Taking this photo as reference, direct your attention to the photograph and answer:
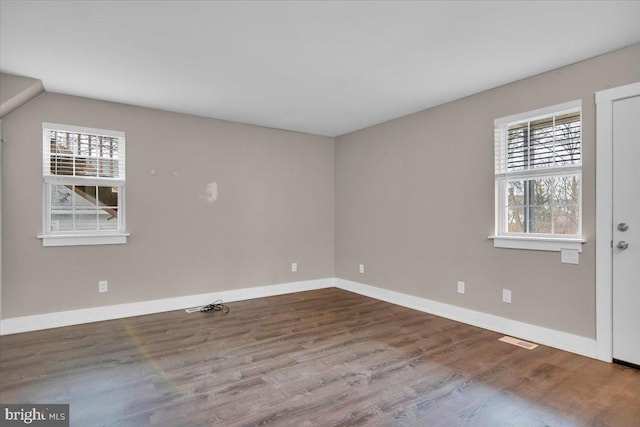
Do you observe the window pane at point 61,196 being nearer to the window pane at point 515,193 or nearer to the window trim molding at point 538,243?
the window trim molding at point 538,243

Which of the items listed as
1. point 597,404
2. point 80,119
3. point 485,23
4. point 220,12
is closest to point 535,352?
point 597,404

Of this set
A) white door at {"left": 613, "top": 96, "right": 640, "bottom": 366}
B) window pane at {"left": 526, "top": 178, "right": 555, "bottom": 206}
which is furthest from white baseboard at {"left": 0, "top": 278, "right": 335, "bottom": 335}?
white door at {"left": 613, "top": 96, "right": 640, "bottom": 366}

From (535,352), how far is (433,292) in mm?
1315

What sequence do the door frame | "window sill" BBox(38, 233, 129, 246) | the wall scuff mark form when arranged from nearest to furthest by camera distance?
the door frame, "window sill" BBox(38, 233, 129, 246), the wall scuff mark

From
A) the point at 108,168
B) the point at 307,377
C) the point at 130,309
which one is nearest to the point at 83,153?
the point at 108,168

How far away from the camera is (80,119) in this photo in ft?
12.4

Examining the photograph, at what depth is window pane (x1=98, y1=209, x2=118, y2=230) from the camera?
3942 mm

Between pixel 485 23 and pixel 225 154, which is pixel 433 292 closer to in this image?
pixel 485 23

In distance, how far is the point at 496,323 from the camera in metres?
3.48

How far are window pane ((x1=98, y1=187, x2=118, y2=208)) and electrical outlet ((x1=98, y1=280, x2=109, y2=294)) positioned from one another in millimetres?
868

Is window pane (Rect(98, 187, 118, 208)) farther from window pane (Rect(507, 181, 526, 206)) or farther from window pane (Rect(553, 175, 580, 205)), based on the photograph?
window pane (Rect(553, 175, 580, 205))

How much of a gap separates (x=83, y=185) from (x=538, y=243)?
470 centimetres

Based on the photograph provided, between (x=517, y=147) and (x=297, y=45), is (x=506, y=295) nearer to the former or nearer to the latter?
(x=517, y=147)

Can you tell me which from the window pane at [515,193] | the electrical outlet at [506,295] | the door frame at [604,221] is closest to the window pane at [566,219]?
the door frame at [604,221]
